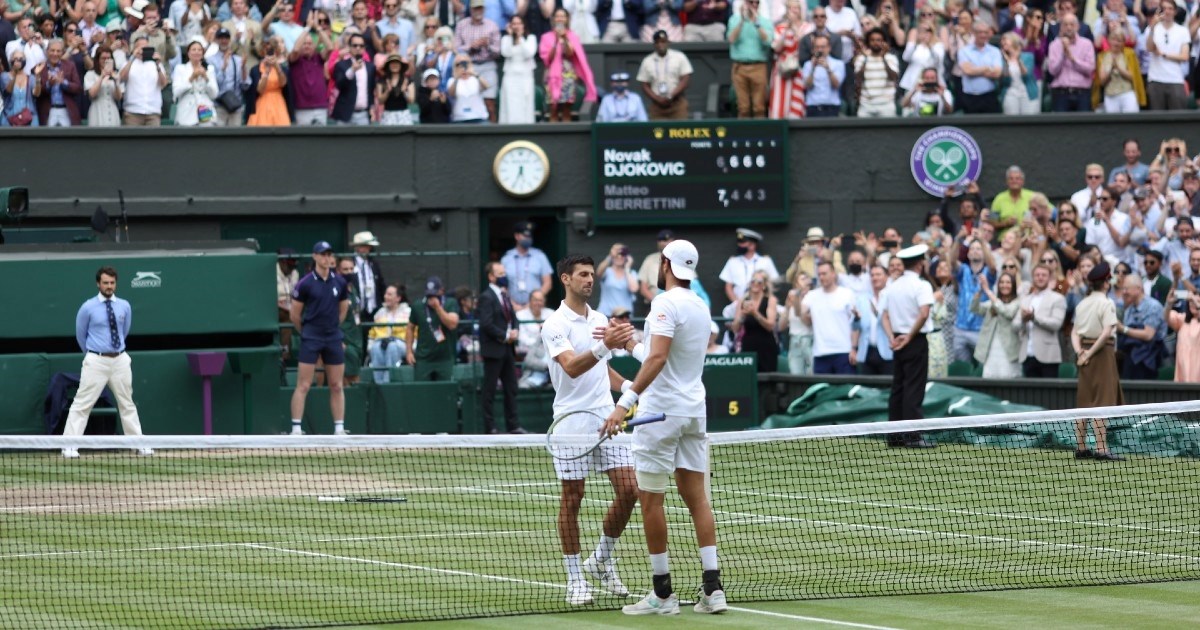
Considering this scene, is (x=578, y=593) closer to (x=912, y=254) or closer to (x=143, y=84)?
(x=912, y=254)

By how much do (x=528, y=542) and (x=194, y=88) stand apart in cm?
1360

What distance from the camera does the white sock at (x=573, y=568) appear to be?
9.82 m

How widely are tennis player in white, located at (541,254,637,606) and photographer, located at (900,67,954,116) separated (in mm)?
15938

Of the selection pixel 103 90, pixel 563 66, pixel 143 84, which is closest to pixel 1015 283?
pixel 563 66

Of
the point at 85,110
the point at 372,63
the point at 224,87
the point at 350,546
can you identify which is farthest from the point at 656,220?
the point at 350,546

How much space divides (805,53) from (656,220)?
3108mm

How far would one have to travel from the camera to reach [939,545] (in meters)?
12.0

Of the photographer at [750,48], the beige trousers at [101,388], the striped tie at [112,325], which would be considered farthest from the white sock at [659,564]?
the photographer at [750,48]

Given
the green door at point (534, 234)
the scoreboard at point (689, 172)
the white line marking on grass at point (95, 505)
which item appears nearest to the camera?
the white line marking on grass at point (95, 505)

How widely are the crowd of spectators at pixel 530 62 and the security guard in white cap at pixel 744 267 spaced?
210 cm

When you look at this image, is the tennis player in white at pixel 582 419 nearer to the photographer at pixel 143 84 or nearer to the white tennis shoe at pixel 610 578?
the white tennis shoe at pixel 610 578

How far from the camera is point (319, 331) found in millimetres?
20531

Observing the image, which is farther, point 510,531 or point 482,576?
point 510,531

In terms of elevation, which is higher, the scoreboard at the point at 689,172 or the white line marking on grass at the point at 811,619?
the scoreboard at the point at 689,172
